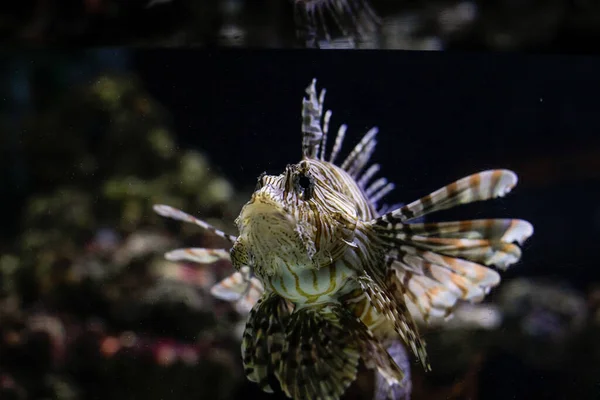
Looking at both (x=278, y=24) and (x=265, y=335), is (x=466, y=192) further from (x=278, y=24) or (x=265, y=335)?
(x=278, y=24)

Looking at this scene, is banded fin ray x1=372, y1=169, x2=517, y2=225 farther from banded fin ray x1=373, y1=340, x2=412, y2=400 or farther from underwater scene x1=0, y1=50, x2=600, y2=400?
banded fin ray x1=373, y1=340, x2=412, y2=400

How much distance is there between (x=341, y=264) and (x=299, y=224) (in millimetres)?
249

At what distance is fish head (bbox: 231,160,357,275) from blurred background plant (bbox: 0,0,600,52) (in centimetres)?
73

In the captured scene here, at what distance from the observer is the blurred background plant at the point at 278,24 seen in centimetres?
170

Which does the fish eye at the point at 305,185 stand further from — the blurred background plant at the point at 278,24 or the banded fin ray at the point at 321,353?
the blurred background plant at the point at 278,24

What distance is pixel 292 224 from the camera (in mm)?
1279

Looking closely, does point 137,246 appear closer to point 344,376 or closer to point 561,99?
point 344,376

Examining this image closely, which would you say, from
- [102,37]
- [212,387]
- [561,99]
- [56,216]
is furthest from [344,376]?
[56,216]

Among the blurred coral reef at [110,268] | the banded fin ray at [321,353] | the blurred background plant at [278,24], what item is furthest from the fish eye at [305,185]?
the blurred coral reef at [110,268]

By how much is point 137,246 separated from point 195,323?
2.09 ft

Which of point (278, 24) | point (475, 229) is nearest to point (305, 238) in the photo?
point (475, 229)

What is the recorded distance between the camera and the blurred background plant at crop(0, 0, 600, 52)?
170 cm

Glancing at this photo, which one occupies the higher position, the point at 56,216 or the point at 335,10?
the point at 335,10

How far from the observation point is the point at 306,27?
1940 mm
